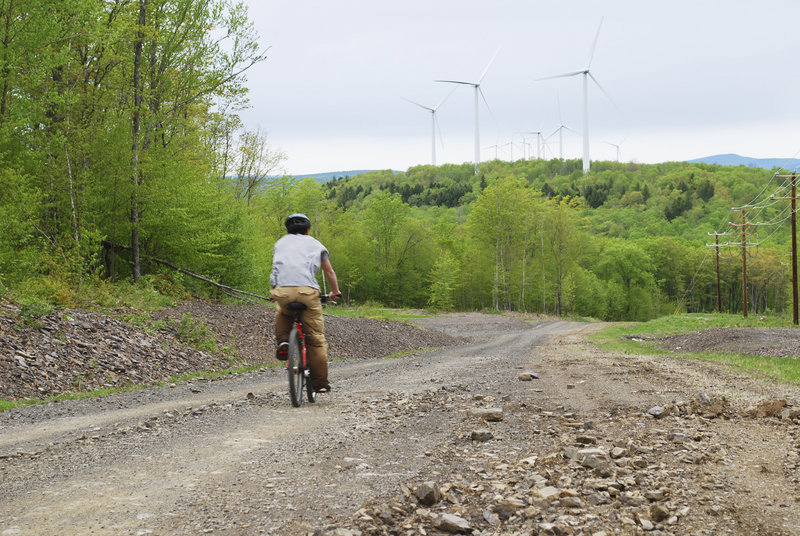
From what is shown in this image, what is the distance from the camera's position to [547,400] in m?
8.24

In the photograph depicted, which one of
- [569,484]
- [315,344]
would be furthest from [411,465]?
[315,344]

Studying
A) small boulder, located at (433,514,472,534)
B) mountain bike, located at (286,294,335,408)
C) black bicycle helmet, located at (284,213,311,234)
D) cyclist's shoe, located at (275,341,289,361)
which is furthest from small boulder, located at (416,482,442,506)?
black bicycle helmet, located at (284,213,311,234)

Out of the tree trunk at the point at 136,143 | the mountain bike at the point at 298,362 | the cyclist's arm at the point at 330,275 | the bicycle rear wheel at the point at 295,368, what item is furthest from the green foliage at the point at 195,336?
the cyclist's arm at the point at 330,275

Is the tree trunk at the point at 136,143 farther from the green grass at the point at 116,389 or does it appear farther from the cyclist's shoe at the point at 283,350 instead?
the cyclist's shoe at the point at 283,350

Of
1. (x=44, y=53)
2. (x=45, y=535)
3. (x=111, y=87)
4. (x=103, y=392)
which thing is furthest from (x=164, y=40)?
(x=45, y=535)

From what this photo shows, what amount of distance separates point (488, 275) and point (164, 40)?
180 ft

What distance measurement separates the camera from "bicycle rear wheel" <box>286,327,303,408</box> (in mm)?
8094

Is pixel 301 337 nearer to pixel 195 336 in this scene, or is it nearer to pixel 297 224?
pixel 297 224

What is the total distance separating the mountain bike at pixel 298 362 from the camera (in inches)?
320

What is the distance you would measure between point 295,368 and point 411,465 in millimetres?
3544

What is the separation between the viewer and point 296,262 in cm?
821

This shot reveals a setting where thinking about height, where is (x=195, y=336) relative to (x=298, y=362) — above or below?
below

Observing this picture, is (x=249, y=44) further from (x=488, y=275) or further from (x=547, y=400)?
(x=488, y=275)

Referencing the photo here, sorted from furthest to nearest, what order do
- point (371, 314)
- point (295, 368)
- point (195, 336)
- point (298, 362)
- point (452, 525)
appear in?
point (371, 314) < point (195, 336) < point (298, 362) < point (295, 368) < point (452, 525)
